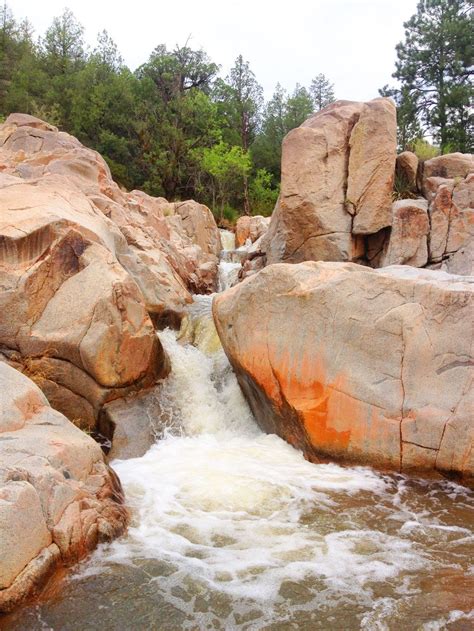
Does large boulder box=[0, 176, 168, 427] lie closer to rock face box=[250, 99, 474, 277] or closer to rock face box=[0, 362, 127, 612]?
rock face box=[0, 362, 127, 612]

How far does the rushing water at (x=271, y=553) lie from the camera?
411 centimetres

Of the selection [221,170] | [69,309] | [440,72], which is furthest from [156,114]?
[69,309]

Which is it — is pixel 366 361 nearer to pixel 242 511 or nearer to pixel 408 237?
pixel 242 511

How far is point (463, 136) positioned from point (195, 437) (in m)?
20.3

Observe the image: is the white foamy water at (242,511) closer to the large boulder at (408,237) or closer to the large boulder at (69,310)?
the large boulder at (69,310)

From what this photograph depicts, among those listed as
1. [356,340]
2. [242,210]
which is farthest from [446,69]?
[356,340]

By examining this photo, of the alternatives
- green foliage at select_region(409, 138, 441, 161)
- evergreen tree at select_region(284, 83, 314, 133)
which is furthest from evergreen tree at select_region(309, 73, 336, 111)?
green foliage at select_region(409, 138, 441, 161)

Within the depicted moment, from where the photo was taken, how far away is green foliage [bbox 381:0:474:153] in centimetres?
2389

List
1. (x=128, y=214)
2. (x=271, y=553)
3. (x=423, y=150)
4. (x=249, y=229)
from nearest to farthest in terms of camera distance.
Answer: (x=271, y=553), (x=128, y=214), (x=423, y=150), (x=249, y=229)

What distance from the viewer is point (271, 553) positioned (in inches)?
194

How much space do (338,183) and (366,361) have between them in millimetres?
6465

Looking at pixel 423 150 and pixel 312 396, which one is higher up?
pixel 423 150

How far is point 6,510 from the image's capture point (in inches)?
164

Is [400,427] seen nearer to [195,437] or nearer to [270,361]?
[270,361]
